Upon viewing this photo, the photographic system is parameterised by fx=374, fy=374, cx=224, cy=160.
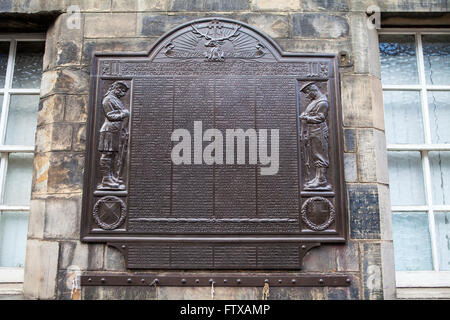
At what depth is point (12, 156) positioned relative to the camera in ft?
11.4

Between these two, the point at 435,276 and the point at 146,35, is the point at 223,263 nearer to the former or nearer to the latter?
the point at 435,276

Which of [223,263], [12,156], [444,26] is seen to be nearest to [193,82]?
[223,263]

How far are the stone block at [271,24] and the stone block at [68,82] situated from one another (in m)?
1.58

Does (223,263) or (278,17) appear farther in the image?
(278,17)

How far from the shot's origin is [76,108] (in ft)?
10.7

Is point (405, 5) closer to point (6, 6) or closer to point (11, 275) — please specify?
point (6, 6)

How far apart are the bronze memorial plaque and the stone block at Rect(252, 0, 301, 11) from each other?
0.27 meters

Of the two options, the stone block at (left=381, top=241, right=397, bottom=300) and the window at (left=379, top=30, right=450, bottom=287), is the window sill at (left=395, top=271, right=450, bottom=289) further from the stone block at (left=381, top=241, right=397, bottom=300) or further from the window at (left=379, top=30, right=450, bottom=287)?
the stone block at (left=381, top=241, right=397, bottom=300)

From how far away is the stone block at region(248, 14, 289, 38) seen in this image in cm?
337

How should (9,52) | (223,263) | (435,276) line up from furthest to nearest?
(9,52) < (435,276) < (223,263)

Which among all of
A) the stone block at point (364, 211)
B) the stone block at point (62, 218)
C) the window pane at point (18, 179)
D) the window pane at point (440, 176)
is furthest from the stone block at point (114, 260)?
the window pane at point (440, 176)

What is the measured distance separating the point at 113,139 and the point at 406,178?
2635mm

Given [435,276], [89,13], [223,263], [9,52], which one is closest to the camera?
[223,263]

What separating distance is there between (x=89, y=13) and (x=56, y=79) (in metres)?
0.69
